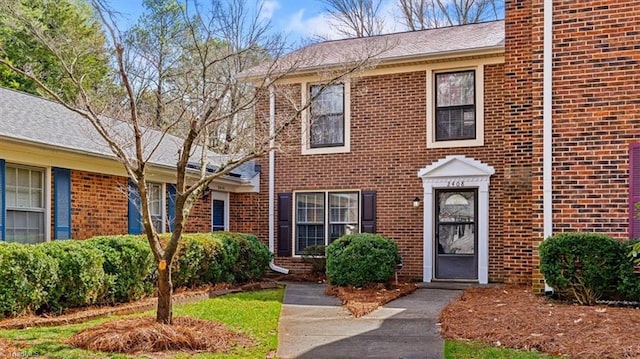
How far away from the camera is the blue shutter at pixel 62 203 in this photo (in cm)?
958

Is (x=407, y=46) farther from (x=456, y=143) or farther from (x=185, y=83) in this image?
(x=185, y=83)

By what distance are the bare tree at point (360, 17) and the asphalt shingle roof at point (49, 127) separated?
14028 millimetres

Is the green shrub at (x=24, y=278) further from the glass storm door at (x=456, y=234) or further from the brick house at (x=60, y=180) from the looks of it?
the glass storm door at (x=456, y=234)

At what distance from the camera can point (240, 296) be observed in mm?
10172

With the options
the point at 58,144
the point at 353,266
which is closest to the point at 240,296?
the point at 353,266

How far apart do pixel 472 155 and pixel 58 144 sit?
7.82 metres

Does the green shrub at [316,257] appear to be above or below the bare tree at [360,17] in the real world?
below

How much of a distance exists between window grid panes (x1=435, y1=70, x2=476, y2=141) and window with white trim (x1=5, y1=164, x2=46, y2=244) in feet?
25.5

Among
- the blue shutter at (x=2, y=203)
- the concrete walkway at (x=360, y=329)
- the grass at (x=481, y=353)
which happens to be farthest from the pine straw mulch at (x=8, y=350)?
the grass at (x=481, y=353)

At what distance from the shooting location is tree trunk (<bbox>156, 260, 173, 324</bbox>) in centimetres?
664

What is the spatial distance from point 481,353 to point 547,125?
466 centimetres

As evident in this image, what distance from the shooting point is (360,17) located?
24875 mm

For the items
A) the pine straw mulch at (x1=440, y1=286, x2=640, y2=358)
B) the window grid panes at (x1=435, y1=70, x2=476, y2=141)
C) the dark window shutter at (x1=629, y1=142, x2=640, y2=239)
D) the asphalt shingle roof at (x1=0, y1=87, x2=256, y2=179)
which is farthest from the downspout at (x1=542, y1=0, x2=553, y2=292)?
the asphalt shingle roof at (x1=0, y1=87, x2=256, y2=179)

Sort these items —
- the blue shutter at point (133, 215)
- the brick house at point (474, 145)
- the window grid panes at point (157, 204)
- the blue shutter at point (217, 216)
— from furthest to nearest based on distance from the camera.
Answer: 1. the blue shutter at point (217, 216)
2. the window grid panes at point (157, 204)
3. the blue shutter at point (133, 215)
4. the brick house at point (474, 145)
